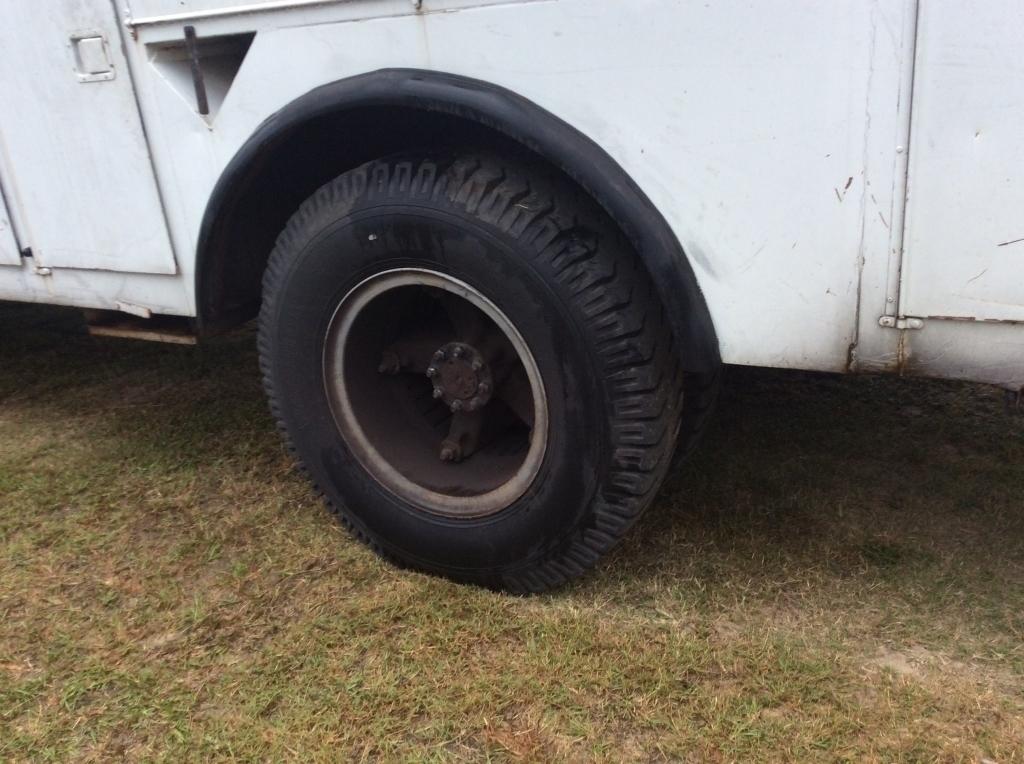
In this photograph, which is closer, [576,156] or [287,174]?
[576,156]

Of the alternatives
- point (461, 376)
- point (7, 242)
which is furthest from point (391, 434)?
point (7, 242)

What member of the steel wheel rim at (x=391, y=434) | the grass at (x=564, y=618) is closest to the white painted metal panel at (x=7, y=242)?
the grass at (x=564, y=618)

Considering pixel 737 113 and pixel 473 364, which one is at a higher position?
pixel 737 113

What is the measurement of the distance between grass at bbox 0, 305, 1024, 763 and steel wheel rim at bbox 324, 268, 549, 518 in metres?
0.22

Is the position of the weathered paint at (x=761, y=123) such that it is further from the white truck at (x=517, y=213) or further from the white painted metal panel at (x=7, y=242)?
the white painted metal panel at (x=7, y=242)

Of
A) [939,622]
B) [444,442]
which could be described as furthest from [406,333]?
[939,622]

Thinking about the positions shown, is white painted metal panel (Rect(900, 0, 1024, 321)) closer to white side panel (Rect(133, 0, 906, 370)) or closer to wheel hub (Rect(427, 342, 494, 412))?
white side panel (Rect(133, 0, 906, 370))

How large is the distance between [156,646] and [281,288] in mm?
885

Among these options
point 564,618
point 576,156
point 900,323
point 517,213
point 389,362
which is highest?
point 576,156

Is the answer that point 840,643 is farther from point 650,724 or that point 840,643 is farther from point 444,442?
point 444,442

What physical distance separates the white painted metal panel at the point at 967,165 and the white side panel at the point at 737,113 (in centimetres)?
5

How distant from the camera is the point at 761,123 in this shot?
1.53 m

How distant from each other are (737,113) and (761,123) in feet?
→ 0.15

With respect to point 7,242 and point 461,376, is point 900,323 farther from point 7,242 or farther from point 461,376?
point 7,242
